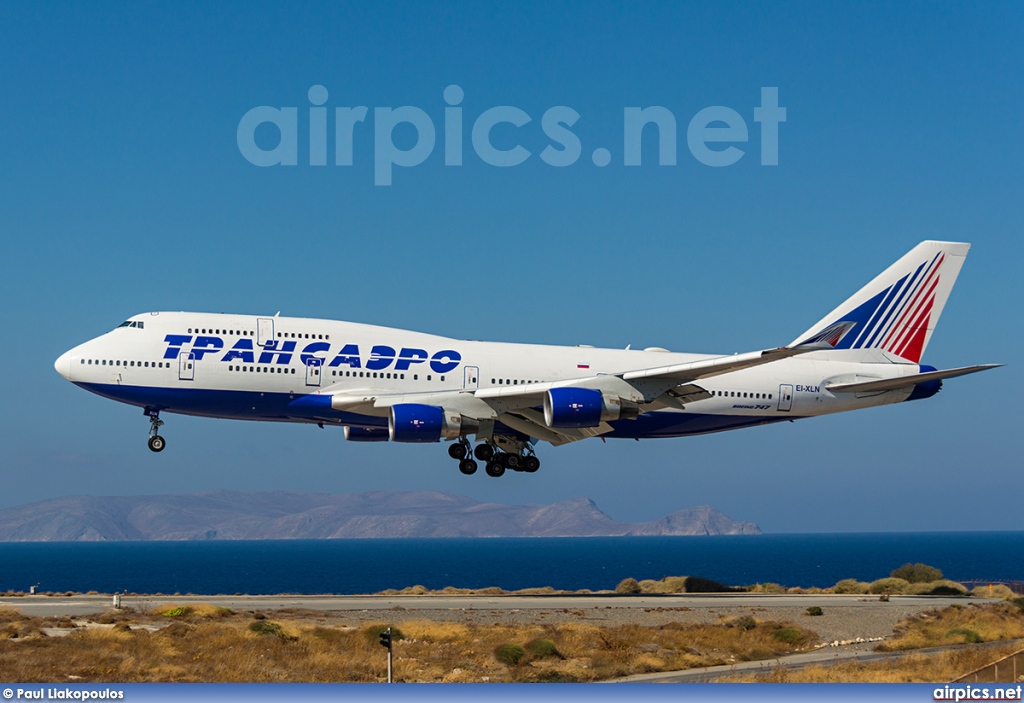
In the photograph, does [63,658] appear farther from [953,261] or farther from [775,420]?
[953,261]

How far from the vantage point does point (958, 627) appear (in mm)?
46875

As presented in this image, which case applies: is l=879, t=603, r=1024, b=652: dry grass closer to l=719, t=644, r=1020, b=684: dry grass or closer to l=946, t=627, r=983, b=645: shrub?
l=946, t=627, r=983, b=645: shrub

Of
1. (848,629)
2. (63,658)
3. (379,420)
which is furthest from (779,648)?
(63,658)

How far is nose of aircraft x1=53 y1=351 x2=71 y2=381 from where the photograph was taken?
45.4 meters

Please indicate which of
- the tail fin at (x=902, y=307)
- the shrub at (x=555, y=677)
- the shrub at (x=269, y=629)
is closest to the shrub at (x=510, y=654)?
the shrub at (x=555, y=677)

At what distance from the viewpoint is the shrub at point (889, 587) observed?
69.4 meters

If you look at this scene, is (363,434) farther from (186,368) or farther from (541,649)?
(541,649)

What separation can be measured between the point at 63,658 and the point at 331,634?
358 inches

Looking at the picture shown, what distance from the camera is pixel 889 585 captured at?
71.5m

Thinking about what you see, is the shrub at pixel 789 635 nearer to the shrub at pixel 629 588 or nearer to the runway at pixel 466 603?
the runway at pixel 466 603

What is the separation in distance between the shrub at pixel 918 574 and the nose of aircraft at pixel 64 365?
56633 mm

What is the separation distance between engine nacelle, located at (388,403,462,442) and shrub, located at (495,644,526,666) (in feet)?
31.4

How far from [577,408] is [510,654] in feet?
35.5

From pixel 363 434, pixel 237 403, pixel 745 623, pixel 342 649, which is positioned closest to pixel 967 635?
pixel 745 623
